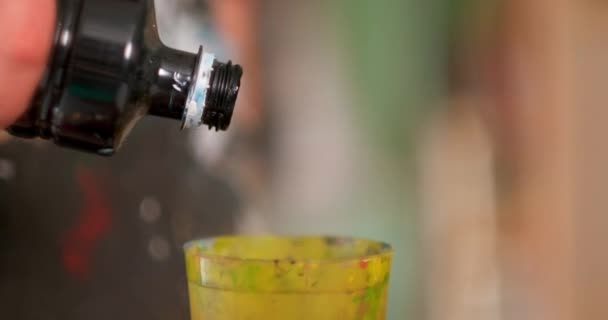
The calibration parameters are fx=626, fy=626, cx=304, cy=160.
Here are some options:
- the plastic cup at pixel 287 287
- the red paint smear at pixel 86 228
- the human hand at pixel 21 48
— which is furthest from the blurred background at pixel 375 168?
the human hand at pixel 21 48

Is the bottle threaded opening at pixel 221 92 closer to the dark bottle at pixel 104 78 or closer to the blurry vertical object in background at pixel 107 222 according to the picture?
the dark bottle at pixel 104 78

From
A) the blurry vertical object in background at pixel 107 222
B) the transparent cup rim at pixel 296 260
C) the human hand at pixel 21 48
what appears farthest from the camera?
the blurry vertical object in background at pixel 107 222

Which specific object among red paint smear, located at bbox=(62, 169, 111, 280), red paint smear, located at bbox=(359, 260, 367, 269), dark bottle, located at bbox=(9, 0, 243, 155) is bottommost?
red paint smear, located at bbox=(62, 169, 111, 280)

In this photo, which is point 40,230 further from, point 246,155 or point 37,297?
point 246,155

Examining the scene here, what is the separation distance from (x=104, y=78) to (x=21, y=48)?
5 centimetres

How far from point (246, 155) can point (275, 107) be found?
5cm

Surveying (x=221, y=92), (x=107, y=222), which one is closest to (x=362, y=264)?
(x=221, y=92)

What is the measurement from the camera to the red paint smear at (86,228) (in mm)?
575

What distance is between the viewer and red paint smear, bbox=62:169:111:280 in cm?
58

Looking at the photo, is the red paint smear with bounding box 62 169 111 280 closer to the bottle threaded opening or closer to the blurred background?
the blurred background

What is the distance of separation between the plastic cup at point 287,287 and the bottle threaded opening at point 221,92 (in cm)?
10

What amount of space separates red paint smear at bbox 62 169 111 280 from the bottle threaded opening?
8.4 inches

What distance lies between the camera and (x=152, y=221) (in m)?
0.59

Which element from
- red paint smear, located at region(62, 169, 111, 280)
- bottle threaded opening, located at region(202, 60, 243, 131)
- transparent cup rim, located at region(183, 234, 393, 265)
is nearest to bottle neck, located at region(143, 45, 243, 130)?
bottle threaded opening, located at region(202, 60, 243, 131)
